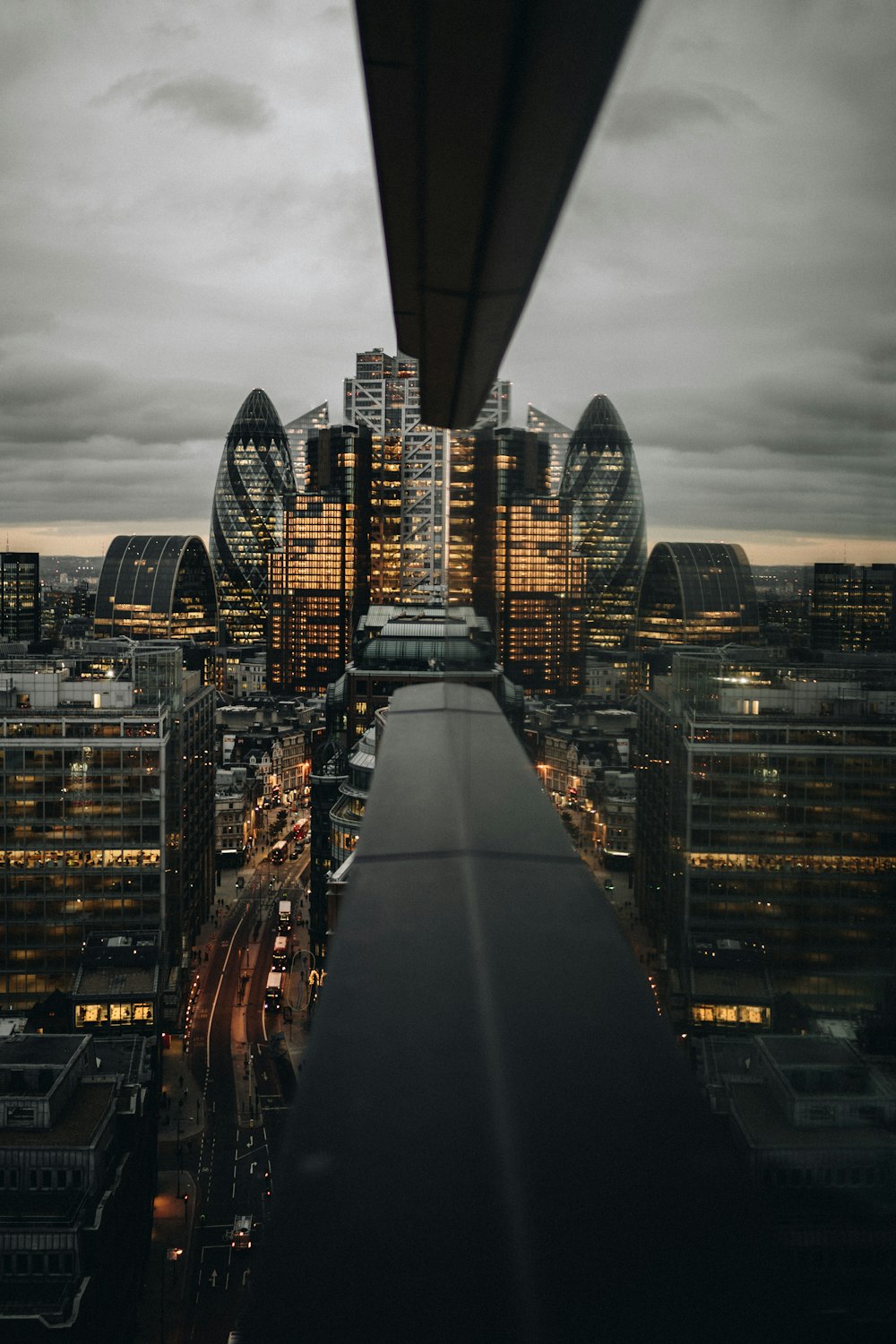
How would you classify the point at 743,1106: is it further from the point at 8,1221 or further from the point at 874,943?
the point at 8,1221

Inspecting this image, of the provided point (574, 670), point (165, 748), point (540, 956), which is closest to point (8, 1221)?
point (165, 748)

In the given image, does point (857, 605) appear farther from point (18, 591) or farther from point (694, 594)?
point (18, 591)

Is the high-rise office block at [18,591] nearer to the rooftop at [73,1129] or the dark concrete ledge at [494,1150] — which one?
the rooftop at [73,1129]

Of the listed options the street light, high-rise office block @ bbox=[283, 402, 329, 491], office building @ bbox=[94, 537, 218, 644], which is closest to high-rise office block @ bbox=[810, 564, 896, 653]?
the street light

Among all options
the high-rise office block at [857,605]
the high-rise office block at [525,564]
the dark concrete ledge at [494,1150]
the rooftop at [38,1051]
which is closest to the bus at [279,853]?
the rooftop at [38,1051]

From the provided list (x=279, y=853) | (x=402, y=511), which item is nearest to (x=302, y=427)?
(x=402, y=511)

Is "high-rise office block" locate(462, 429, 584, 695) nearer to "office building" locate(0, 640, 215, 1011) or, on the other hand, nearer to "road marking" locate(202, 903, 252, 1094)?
"road marking" locate(202, 903, 252, 1094)

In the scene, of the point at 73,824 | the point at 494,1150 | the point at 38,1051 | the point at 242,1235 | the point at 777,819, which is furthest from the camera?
the point at 73,824
